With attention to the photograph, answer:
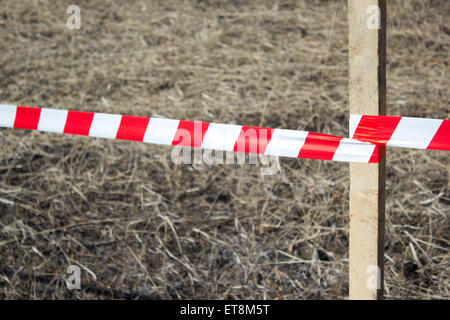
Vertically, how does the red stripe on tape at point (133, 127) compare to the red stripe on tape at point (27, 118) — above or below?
below

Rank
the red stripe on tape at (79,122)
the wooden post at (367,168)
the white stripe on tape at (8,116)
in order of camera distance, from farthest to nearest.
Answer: the white stripe on tape at (8,116)
the red stripe on tape at (79,122)
the wooden post at (367,168)

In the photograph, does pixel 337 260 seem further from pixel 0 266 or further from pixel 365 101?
pixel 0 266

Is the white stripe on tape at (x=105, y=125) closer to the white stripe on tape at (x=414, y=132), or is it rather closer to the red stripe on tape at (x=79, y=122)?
the red stripe on tape at (x=79, y=122)

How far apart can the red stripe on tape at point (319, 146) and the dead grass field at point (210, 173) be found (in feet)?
2.92

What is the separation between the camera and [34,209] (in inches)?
120

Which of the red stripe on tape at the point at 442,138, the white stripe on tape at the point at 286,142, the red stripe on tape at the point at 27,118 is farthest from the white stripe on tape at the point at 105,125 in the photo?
the red stripe on tape at the point at 442,138

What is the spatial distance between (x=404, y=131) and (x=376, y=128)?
118 millimetres

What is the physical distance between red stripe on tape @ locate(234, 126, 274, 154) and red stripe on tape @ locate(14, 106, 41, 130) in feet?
3.41

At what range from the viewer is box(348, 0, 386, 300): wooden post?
166cm

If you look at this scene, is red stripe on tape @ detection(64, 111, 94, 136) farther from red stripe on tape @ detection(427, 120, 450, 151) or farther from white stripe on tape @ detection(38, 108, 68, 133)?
red stripe on tape @ detection(427, 120, 450, 151)

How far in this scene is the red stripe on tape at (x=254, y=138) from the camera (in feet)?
6.43

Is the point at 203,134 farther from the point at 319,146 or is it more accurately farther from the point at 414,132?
the point at 414,132

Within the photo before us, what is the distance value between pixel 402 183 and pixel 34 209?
2429 mm
